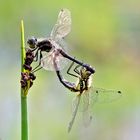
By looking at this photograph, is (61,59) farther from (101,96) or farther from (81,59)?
(81,59)

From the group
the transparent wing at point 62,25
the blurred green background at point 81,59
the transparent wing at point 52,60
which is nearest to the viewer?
the transparent wing at point 52,60

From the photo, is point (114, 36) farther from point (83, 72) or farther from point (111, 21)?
point (83, 72)

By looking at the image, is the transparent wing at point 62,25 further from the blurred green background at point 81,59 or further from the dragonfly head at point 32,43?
the blurred green background at point 81,59

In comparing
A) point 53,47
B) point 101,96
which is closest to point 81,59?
point 101,96

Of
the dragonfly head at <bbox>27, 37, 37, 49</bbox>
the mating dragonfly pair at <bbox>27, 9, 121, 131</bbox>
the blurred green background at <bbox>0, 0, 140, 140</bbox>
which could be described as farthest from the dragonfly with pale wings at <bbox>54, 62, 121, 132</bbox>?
the blurred green background at <bbox>0, 0, 140, 140</bbox>

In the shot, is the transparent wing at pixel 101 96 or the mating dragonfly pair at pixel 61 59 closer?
the mating dragonfly pair at pixel 61 59


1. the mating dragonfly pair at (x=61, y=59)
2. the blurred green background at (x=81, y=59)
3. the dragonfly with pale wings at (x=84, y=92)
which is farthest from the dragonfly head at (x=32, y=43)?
the blurred green background at (x=81, y=59)
